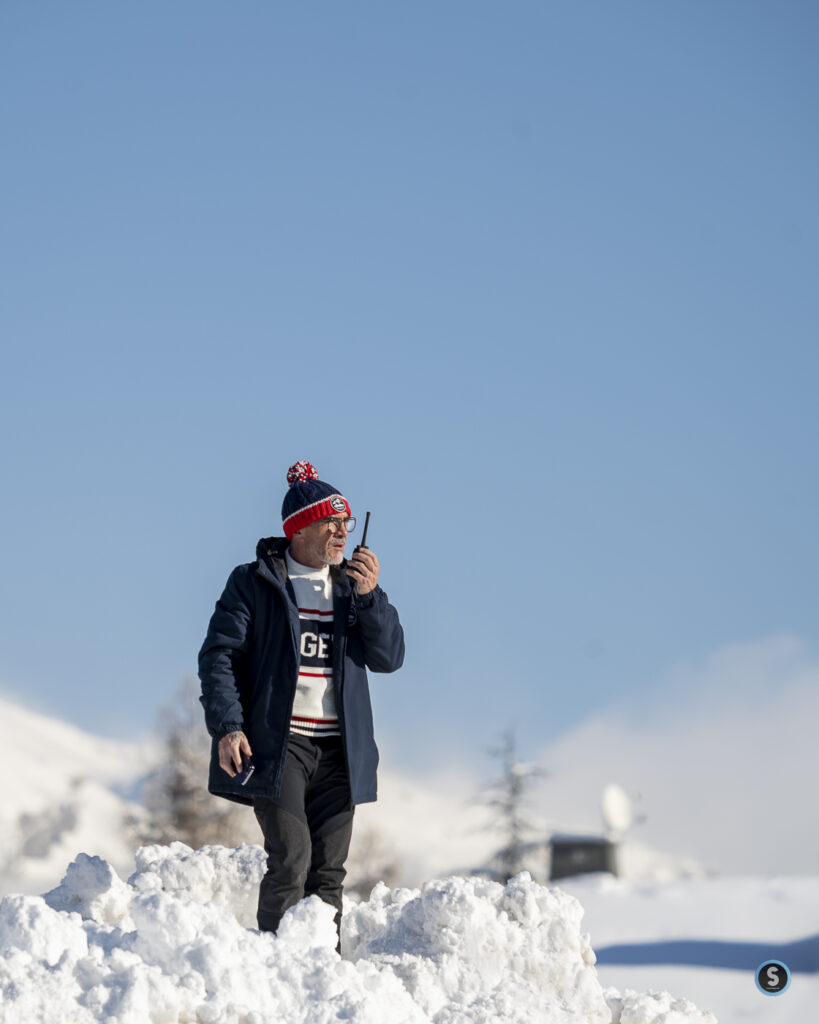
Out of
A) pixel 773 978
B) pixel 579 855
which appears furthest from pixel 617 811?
pixel 773 978

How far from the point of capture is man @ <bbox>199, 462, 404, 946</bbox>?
4504mm

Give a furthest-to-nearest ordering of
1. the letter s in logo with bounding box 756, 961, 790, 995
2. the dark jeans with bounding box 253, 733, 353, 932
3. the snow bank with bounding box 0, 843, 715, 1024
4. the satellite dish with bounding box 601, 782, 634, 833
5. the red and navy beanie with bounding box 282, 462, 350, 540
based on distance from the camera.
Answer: the satellite dish with bounding box 601, 782, 634, 833 < the letter s in logo with bounding box 756, 961, 790, 995 < the red and navy beanie with bounding box 282, 462, 350, 540 < the dark jeans with bounding box 253, 733, 353, 932 < the snow bank with bounding box 0, 843, 715, 1024

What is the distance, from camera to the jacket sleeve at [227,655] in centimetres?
454

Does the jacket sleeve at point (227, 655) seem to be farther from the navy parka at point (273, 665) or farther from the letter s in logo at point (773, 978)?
the letter s in logo at point (773, 978)

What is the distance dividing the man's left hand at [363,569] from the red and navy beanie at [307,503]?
0.25 meters

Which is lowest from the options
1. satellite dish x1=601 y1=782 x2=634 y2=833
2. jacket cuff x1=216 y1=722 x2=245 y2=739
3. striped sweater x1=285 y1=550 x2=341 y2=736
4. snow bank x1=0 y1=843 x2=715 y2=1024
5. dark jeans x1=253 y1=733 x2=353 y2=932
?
snow bank x1=0 y1=843 x2=715 y2=1024

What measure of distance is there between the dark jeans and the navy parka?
0.25ft

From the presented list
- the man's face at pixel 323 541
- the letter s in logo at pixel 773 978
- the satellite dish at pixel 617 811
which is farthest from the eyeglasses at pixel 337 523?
the satellite dish at pixel 617 811

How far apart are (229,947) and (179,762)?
74.8ft

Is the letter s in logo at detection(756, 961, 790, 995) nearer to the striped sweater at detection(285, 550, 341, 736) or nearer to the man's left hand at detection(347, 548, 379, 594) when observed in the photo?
the striped sweater at detection(285, 550, 341, 736)

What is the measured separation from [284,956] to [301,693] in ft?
3.42

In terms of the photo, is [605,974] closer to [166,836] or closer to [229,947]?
[229,947]

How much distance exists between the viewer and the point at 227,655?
4.68 meters

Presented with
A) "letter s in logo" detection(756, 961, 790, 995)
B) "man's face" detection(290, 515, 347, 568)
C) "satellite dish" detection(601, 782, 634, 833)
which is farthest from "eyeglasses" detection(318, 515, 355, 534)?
"satellite dish" detection(601, 782, 634, 833)
